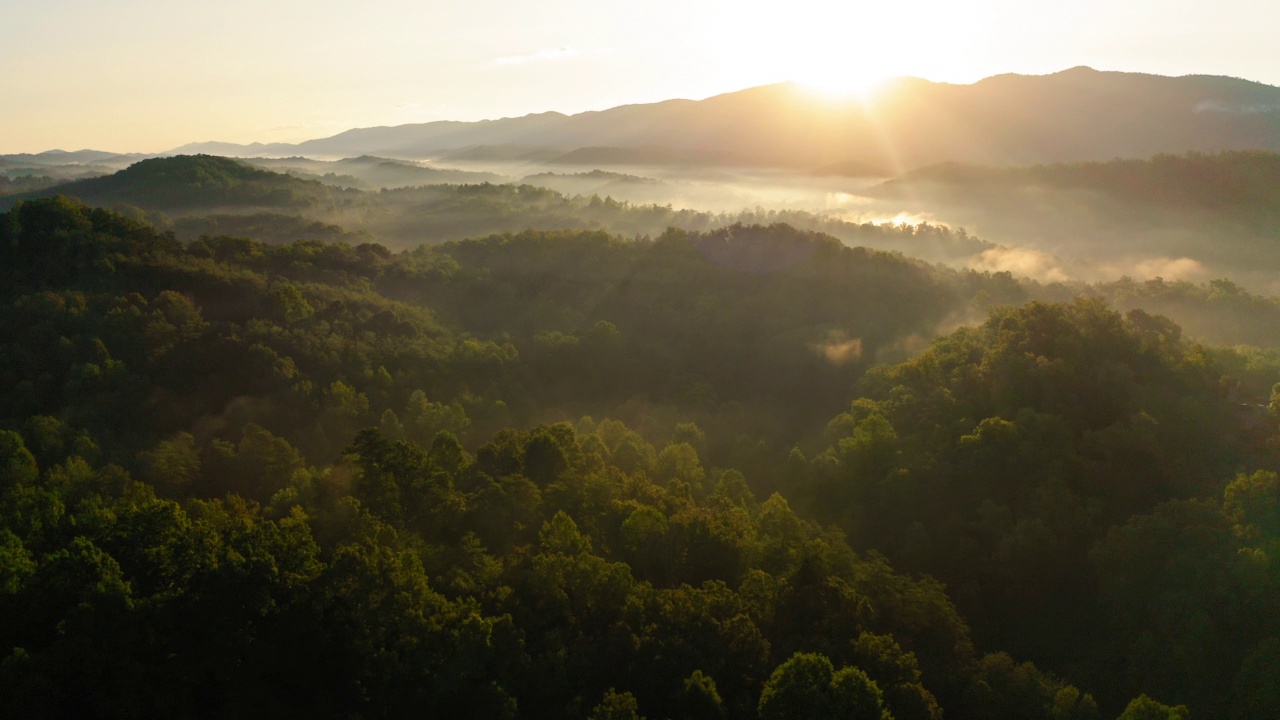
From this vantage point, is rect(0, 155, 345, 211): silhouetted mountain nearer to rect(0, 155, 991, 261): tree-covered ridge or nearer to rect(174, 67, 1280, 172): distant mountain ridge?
rect(0, 155, 991, 261): tree-covered ridge

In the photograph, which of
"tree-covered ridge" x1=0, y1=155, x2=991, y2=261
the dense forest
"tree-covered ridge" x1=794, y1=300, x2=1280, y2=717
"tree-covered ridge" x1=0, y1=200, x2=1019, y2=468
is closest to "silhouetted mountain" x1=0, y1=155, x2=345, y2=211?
"tree-covered ridge" x1=0, y1=155, x2=991, y2=261

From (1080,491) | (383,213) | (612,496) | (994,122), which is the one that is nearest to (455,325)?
(612,496)

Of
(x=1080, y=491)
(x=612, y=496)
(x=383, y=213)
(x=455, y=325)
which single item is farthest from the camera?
(x=383, y=213)

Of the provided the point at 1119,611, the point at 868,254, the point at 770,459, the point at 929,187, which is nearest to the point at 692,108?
the point at 929,187

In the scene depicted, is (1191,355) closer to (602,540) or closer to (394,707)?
(602,540)

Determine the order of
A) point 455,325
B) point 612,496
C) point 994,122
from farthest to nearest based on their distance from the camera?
point 994,122 → point 455,325 → point 612,496

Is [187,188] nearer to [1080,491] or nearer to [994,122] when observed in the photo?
[1080,491]

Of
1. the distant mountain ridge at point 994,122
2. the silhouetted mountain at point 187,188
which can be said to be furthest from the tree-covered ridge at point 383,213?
the distant mountain ridge at point 994,122
